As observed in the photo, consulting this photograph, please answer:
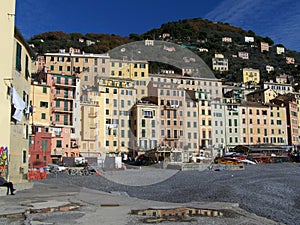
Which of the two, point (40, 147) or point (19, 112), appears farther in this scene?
point (40, 147)

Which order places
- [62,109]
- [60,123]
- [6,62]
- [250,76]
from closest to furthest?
1. [6,62]
2. [60,123]
3. [62,109]
4. [250,76]

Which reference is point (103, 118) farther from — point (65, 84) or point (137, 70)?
point (137, 70)

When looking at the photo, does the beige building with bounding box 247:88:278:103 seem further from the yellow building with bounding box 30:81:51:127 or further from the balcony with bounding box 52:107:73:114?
the yellow building with bounding box 30:81:51:127

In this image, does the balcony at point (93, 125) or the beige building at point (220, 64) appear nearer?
the balcony at point (93, 125)

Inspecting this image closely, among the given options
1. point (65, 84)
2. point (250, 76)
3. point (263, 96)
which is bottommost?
point (65, 84)

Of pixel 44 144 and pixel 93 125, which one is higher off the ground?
pixel 93 125

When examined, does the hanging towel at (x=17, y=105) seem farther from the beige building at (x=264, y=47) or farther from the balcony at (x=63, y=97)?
the beige building at (x=264, y=47)

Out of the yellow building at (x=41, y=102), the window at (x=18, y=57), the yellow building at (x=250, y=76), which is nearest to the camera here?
the window at (x=18, y=57)

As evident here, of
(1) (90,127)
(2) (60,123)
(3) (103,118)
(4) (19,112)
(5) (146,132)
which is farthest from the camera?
(1) (90,127)

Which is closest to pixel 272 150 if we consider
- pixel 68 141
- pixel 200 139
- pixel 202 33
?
pixel 200 139

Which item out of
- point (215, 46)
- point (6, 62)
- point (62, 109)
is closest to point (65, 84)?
point (62, 109)

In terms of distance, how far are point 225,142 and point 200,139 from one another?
9.64 meters

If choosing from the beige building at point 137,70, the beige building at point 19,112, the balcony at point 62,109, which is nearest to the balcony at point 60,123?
the balcony at point 62,109

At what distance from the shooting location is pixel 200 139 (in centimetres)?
6469
